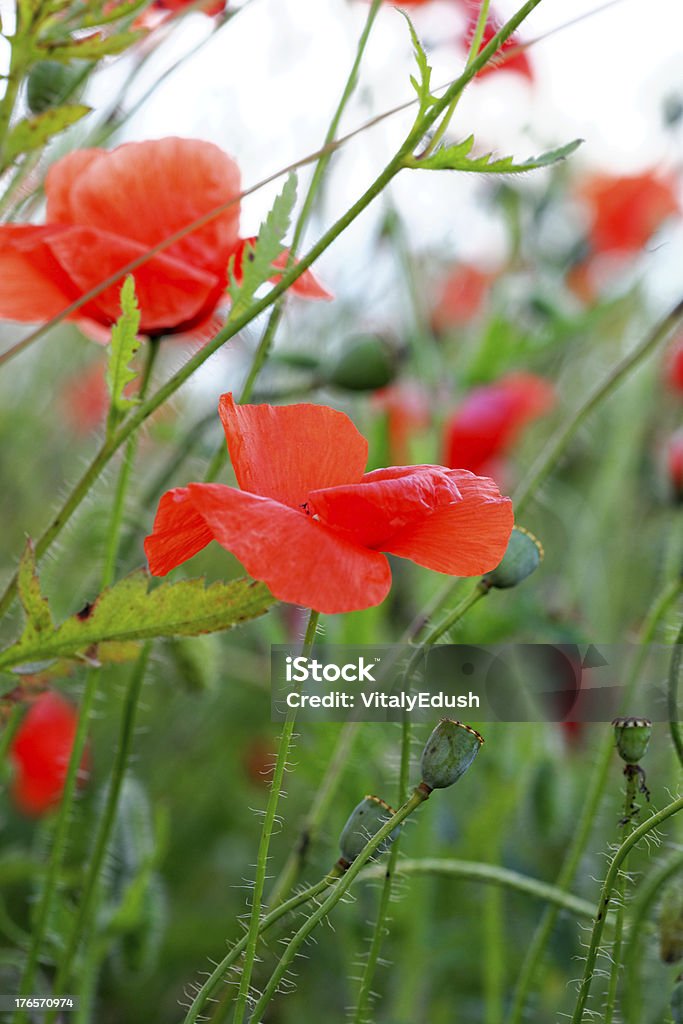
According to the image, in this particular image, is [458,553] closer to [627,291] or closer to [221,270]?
[221,270]

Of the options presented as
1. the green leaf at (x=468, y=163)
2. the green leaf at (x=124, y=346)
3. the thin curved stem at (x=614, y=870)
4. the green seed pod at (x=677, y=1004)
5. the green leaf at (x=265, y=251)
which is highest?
the green leaf at (x=468, y=163)

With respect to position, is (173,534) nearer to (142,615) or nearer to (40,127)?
(142,615)

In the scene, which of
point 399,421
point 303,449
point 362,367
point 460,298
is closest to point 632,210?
point 460,298

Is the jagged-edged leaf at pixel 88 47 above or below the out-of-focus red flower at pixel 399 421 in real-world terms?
below

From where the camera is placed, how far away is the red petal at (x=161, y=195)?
405 mm

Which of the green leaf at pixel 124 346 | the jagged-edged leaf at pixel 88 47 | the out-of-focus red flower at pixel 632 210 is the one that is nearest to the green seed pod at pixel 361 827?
the green leaf at pixel 124 346

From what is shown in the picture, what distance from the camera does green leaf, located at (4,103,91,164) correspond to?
0.36 meters

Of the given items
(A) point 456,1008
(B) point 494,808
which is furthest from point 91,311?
(A) point 456,1008

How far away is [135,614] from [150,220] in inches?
6.8

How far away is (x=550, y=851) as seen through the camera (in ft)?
2.75

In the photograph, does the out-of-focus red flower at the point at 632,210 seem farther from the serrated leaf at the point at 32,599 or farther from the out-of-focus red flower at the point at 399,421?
the serrated leaf at the point at 32,599

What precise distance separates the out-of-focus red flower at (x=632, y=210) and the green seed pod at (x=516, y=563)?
79cm

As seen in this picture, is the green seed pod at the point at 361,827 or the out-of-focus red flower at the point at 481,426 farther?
the out-of-focus red flower at the point at 481,426

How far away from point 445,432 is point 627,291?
0.75 ft
